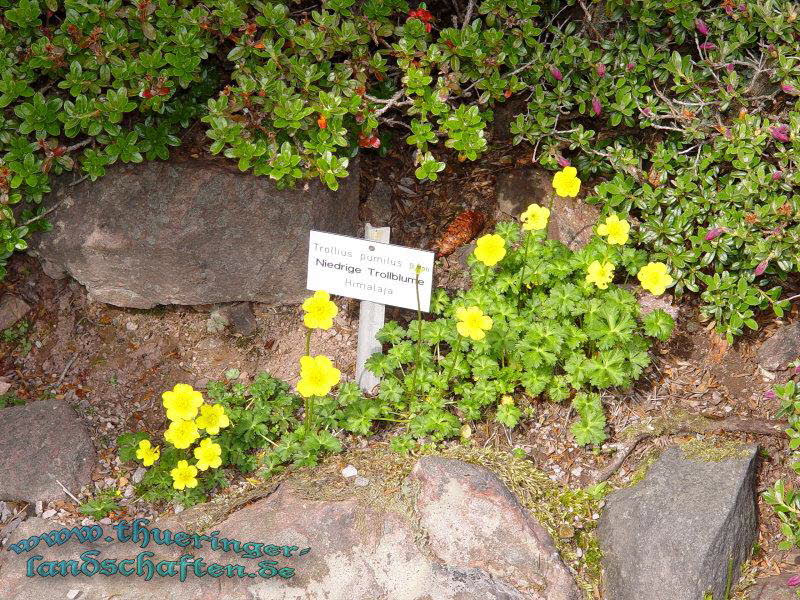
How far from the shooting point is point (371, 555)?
126 inches

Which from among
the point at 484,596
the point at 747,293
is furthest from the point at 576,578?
the point at 747,293

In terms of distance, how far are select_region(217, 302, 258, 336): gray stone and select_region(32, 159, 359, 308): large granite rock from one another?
9 cm

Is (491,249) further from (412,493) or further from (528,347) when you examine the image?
(412,493)

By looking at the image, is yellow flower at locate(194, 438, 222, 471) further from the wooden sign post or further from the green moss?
the green moss

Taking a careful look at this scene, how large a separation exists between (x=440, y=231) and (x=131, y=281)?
1675 millimetres

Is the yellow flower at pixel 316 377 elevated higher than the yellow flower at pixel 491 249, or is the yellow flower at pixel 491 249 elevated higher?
the yellow flower at pixel 491 249

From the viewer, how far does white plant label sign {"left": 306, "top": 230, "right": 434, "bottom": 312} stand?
12.3 ft

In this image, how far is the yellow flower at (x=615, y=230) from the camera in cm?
365

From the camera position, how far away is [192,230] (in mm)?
4020

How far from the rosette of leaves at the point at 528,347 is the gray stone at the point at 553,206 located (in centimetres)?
33

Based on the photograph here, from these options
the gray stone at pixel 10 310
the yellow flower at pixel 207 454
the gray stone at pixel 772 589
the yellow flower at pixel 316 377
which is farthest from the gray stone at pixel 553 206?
the gray stone at pixel 10 310

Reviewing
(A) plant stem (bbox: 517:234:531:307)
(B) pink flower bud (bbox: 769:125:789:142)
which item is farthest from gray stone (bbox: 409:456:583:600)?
(B) pink flower bud (bbox: 769:125:789:142)

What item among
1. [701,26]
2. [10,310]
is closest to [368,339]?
[10,310]

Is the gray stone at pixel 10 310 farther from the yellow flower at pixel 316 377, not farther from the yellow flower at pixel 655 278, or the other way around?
the yellow flower at pixel 655 278
